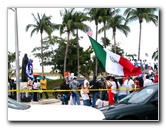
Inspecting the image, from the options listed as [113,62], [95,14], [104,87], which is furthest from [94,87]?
[95,14]

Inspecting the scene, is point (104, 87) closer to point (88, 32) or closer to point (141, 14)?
point (88, 32)

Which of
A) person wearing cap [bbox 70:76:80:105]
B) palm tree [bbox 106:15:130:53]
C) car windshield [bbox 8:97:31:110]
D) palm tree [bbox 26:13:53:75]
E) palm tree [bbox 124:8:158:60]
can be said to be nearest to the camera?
car windshield [bbox 8:97:31:110]

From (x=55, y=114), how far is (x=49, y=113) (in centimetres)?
11

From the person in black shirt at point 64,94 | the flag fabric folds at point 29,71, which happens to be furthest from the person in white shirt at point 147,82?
the flag fabric folds at point 29,71

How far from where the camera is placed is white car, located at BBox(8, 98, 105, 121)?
8336 mm

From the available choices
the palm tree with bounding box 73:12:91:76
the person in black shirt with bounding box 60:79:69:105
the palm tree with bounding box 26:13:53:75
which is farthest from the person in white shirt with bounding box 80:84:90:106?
the palm tree with bounding box 26:13:53:75

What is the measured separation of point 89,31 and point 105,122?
1782mm

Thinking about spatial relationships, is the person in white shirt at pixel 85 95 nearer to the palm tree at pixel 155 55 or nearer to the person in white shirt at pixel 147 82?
the person in white shirt at pixel 147 82

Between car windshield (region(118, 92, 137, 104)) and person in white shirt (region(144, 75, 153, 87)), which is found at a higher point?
person in white shirt (region(144, 75, 153, 87))

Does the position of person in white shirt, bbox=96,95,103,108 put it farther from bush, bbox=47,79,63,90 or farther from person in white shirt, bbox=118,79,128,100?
bush, bbox=47,79,63,90

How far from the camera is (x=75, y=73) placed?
369 inches

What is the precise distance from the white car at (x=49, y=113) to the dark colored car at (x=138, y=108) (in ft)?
0.74

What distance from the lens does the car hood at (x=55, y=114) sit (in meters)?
8.34
